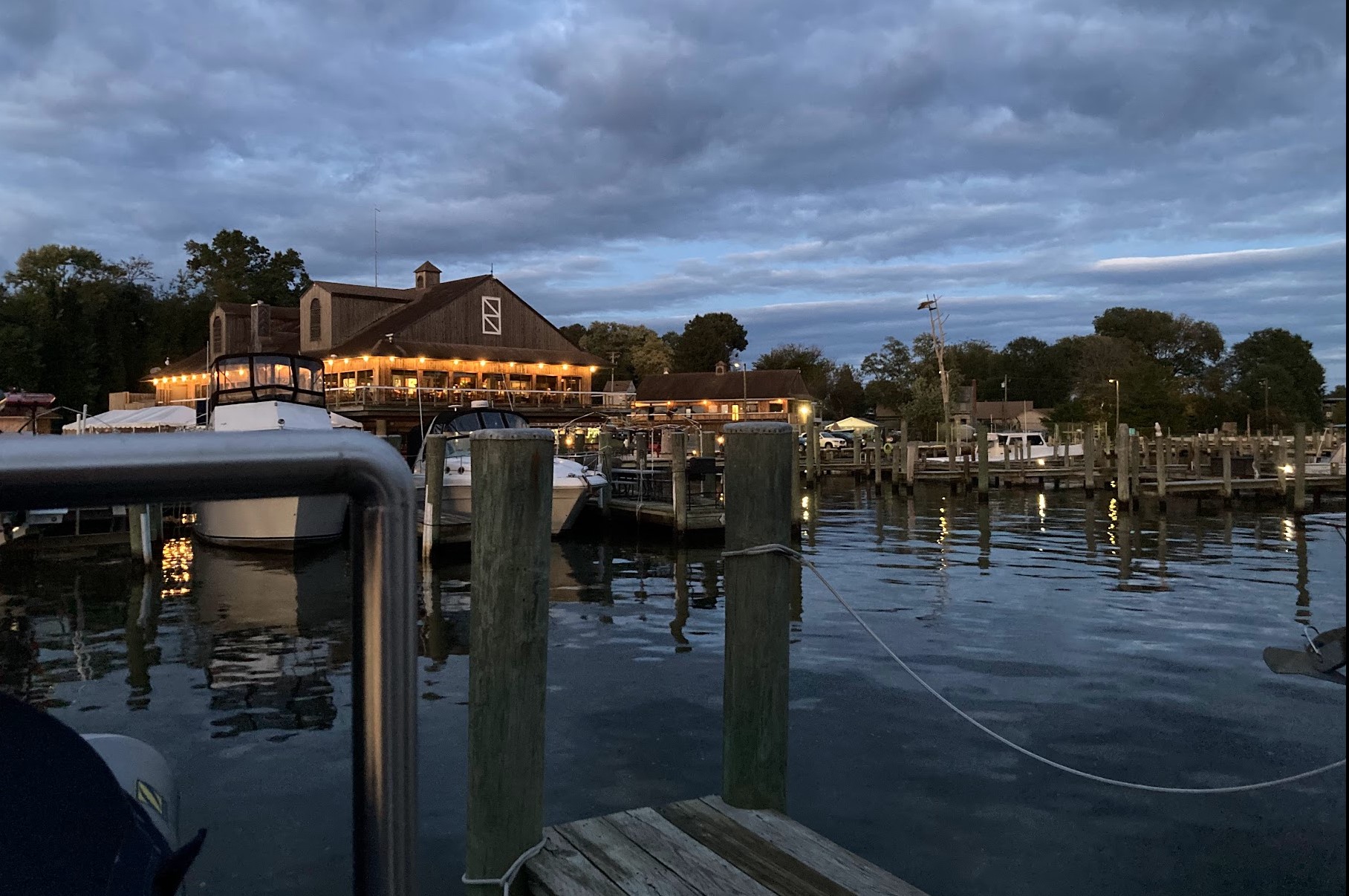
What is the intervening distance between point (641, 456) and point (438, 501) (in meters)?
8.12

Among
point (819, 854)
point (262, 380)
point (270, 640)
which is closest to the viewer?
point (819, 854)

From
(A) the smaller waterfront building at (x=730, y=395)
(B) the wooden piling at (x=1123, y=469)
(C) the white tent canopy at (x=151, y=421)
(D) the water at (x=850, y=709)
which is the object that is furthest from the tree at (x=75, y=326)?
(B) the wooden piling at (x=1123, y=469)

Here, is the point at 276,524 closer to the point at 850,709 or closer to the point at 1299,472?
the point at 850,709

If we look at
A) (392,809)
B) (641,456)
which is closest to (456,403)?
(641,456)

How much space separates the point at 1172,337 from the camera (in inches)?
4210

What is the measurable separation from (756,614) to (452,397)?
43015 millimetres

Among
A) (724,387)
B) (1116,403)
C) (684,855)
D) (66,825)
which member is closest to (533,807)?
(684,855)

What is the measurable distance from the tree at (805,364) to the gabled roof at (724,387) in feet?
61.5

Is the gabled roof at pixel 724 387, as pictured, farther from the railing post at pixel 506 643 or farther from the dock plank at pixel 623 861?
the railing post at pixel 506 643

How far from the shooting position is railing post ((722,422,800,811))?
464 centimetres

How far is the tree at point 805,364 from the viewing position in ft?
317

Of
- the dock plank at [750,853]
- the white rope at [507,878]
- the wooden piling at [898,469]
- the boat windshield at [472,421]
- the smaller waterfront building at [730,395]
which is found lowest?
the white rope at [507,878]

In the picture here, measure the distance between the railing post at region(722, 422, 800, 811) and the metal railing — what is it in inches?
1410

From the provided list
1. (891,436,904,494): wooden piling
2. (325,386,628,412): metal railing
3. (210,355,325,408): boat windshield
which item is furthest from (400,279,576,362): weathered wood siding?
(210,355,325,408): boat windshield
